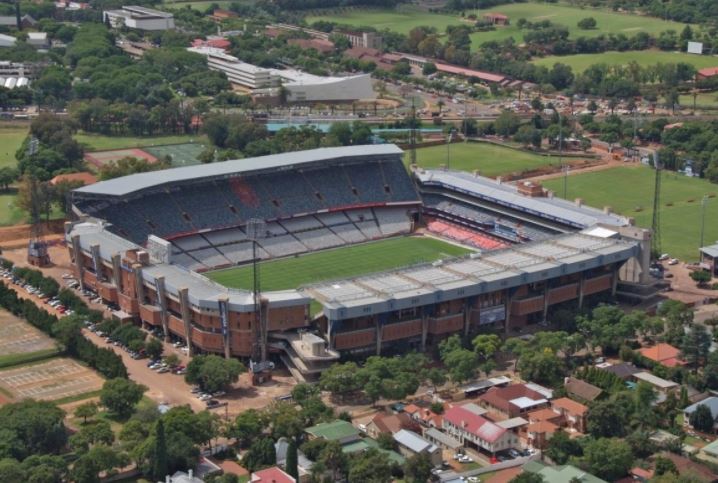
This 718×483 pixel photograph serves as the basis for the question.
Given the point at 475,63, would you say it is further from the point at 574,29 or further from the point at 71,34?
the point at 71,34

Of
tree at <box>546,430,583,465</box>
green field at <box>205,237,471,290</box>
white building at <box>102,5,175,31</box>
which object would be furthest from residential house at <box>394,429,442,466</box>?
white building at <box>102,5,175,31</box>

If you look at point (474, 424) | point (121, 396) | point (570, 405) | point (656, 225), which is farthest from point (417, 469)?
point (656, 225)

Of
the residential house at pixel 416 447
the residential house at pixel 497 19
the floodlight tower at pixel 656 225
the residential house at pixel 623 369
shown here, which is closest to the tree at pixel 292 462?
the residential house at pixel 416 447

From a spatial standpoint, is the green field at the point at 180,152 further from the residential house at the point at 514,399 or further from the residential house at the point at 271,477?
the residential house at the point at 271,477

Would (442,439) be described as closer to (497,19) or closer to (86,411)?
(86,411)

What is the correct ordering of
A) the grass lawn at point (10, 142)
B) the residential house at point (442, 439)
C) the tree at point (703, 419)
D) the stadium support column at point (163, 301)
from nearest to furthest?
the residential house at point (442, 439)
the tree at point (703, 419)
the stadium support column at point (163, 301)
the grass lawn at point (10, 142)

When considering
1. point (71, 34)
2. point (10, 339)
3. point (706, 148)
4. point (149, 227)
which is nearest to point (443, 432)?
point (10, 339)

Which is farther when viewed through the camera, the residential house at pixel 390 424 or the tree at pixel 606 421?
the tree at pixel 606 421
